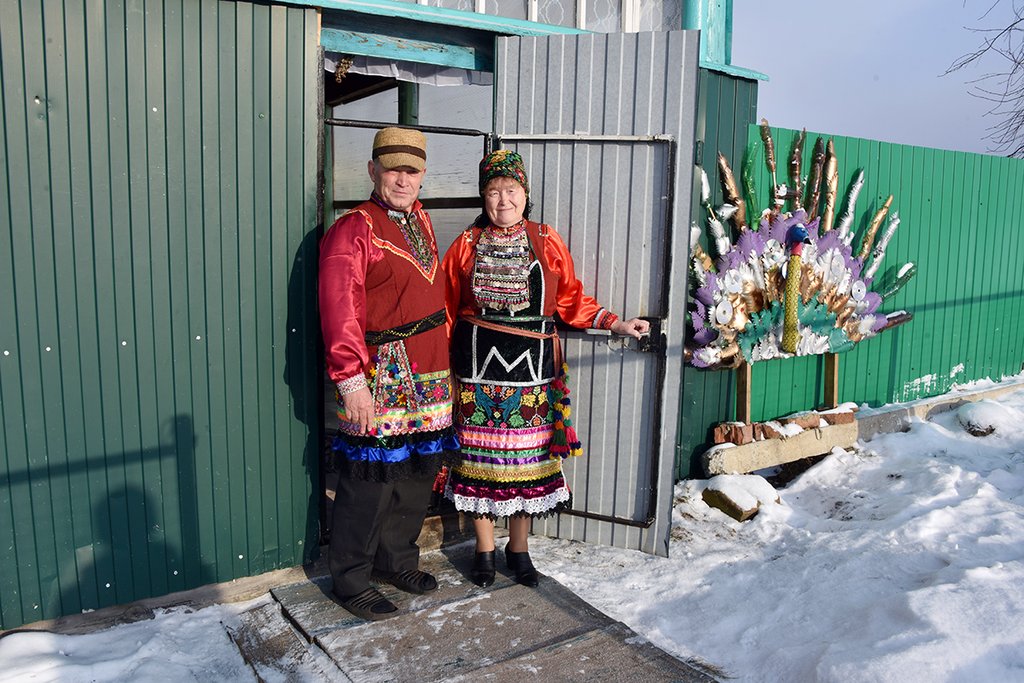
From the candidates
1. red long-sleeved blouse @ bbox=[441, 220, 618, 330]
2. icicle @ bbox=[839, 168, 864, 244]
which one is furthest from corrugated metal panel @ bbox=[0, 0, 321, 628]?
icicle @ bbox=[839, 168, 864, 244]

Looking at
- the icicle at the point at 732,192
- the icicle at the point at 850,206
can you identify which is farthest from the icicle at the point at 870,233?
the icicle at the point at 732,192

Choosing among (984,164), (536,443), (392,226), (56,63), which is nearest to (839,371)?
(984,164)

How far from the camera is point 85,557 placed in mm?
3012

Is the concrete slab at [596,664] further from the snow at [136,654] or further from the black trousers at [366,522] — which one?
the snow at [136,654]

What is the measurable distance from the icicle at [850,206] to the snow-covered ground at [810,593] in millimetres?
1616

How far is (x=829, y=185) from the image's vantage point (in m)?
5.22

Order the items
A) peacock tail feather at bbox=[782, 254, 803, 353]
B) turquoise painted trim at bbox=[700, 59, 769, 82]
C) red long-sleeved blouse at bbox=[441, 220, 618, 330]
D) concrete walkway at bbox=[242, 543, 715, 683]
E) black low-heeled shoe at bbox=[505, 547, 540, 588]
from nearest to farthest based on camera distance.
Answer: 1. concrete walkway at bbox=[242, 543, 715, 683]
2. red long-sleeved blouse at bbox=[441, 220, 618, 330]
3. black low-heeled shoe at bbox=[505, 547, 540, 588]
4. turquoise painted trim at bbox=[700, 59, 769, 82]
5. peacock tail feather at bbox=[782, 254, 803, 353]

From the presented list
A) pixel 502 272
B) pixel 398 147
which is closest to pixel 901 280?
pixel 502 272

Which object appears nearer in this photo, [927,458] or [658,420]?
[658,420]

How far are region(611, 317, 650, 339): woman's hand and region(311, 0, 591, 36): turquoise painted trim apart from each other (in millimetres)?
1361

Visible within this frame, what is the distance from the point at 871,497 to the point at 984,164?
3.75 metres

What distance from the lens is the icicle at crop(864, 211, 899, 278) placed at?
18.5ft

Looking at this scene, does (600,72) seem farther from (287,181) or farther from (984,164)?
(984,164)

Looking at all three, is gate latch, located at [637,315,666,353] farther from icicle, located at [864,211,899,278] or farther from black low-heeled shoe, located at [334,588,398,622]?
icicle, located at [864,211,899,278]
